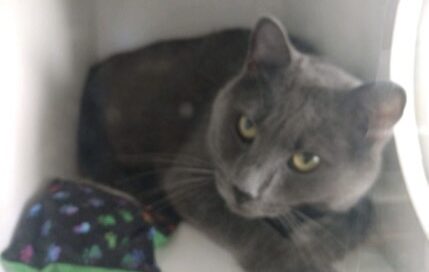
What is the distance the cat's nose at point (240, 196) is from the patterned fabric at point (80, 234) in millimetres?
177

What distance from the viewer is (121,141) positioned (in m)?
1.21

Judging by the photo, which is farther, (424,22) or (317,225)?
(317,225)

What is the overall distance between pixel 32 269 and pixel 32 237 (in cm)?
5

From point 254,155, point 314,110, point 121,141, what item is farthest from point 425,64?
point 121,141

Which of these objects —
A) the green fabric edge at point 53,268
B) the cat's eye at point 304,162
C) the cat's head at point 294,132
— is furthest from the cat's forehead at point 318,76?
the green fabric edge at point 53,268

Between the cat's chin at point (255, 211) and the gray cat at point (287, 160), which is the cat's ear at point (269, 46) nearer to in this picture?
the gray cat at point (287, 160)

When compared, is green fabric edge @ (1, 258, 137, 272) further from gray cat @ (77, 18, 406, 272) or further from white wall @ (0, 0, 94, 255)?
gray cat @ (77, 18, 406, 272)

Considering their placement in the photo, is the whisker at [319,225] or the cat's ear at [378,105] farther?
the whisker at [319,225]

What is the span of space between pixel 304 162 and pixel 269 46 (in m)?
0.20

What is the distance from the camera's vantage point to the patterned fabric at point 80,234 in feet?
2.96

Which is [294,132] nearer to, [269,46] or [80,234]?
[269,46]

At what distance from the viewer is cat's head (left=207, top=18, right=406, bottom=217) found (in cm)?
85

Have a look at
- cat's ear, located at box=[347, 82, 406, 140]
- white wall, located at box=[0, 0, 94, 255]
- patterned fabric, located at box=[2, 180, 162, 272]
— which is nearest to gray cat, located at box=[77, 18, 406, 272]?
cat's ear, located at box=[347, 82, 406, 140]

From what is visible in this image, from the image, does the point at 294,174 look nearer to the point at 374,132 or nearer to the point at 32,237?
the point at 374,132
